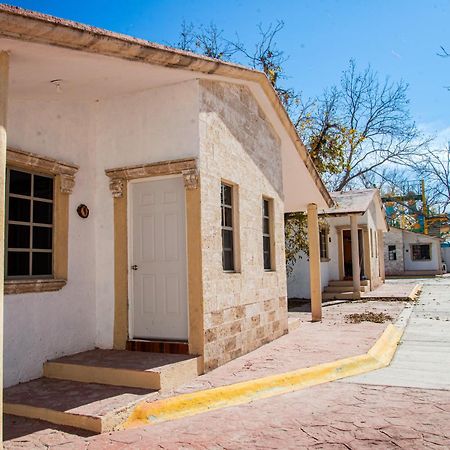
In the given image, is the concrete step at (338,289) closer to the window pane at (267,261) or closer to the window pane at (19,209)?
the window pane at (267,261)

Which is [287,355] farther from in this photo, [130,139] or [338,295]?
[338,295]

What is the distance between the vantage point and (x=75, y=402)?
14.9 feet

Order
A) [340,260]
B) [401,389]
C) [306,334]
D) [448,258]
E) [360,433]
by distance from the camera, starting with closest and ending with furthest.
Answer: [360,433] → [401,389] → [306,334] → [340,260] → [448,258]

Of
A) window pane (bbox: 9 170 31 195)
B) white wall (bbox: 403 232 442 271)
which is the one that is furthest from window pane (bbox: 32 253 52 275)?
white wall (bbox: 403 232 442 271)

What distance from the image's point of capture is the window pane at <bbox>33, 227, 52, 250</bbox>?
18.9 ft

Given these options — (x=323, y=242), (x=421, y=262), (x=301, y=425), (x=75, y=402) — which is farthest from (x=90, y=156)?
(x=421, y=262)

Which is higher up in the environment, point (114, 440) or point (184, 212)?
point (184, 212)

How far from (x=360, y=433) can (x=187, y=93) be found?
460cm

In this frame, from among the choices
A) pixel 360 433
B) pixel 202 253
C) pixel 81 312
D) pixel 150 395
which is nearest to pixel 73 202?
pixel 81 312

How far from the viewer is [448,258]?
3947 centimetres

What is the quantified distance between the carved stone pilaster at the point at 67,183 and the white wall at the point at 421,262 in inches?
1278

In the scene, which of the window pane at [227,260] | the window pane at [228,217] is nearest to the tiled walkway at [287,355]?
the window pane at [227,260]

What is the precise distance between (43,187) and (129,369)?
2.64 meters

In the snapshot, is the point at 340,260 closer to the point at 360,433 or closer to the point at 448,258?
the point at 360,433
